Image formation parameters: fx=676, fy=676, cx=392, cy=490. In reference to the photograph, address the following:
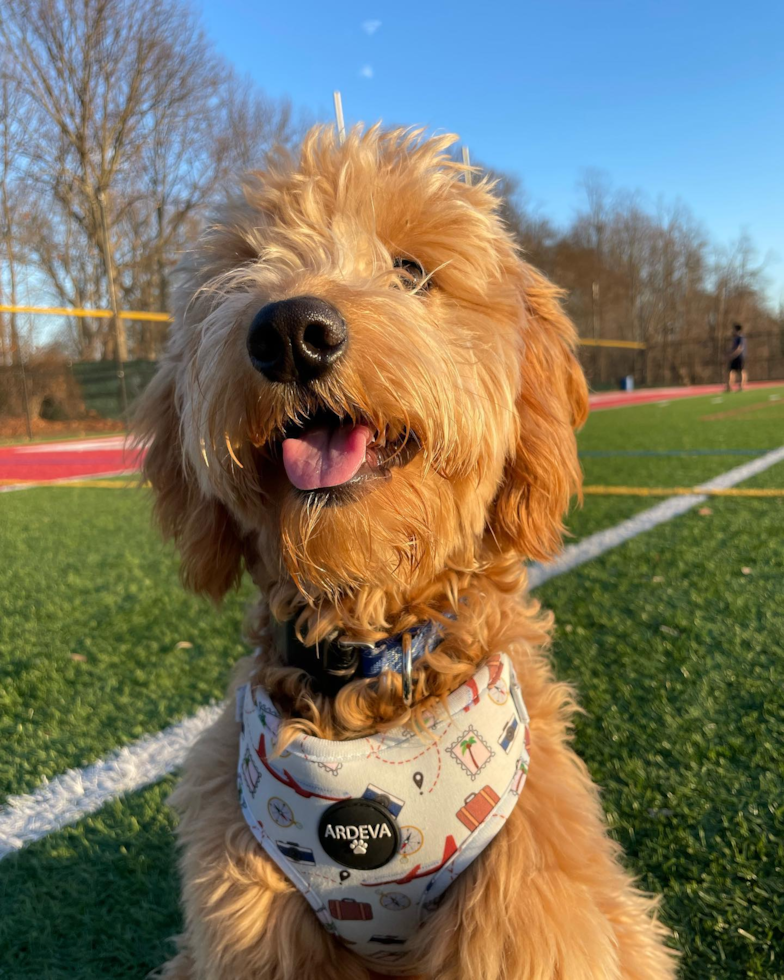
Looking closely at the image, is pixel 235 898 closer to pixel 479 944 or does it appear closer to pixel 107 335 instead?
pixel 479 944

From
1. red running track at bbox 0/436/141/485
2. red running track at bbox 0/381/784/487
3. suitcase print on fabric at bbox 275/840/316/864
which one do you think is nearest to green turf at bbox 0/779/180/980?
suitcase print on fabric at bbox 275/840/316/864

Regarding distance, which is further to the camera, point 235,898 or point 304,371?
point 235,898

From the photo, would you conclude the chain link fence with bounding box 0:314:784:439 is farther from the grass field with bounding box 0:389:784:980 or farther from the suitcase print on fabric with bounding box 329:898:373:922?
the suitcase print on fabric with bounding box 329:898:373:922

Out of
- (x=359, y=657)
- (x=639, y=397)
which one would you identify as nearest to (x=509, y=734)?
(x=359, y=657)

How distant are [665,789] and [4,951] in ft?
6.25

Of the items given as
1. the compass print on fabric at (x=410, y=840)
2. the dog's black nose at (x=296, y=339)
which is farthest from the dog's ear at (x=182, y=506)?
the compass print on fabric at (x=410, y=840)

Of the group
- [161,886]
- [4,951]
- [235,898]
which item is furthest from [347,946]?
[4,951]

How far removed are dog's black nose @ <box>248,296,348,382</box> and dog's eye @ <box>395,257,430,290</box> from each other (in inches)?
16.1

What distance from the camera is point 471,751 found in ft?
4.79

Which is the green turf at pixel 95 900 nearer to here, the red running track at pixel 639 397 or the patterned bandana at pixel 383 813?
the patterned bandana at pixel 383 813

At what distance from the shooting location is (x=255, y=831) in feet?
4.88

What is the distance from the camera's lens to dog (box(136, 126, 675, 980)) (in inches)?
53.5

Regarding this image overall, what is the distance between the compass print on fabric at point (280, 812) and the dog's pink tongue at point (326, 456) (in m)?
0.67

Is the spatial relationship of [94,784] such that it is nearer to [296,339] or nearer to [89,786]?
[89,786]
